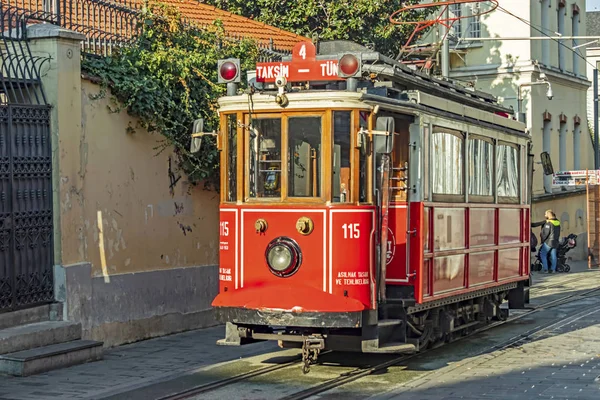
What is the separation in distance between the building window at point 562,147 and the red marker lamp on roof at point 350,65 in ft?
94.0

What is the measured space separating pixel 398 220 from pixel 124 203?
13.8 feet

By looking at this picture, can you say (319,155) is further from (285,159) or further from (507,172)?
(507,172)

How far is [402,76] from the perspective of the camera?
42.4 ft

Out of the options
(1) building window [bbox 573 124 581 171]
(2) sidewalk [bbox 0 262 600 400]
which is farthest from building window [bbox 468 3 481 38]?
(2) sidewalk [bbox 0 262 600 400]

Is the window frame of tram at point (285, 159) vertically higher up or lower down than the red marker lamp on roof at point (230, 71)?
lower down

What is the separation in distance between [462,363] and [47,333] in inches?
196

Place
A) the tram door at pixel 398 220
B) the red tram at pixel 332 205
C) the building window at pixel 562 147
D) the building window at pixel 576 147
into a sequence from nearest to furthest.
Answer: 1. the red tram at pixel 332 205
2. the tram door at pixel 398 220
3. the building window at pixel 562 147
4. the building window at pixel 576 147

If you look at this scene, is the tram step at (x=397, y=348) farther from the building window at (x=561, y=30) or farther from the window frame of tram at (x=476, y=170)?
the building window at (x=561, y=30)

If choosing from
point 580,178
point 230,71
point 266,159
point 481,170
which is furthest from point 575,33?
point 266,159

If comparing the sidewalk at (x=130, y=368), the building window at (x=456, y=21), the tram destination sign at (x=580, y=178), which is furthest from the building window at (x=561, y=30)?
the sidewalk at (x=130, y=368)

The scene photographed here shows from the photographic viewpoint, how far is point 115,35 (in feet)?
50.6

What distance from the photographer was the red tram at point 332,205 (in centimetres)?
1162

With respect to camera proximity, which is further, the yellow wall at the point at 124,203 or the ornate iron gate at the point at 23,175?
the yellow wall at the point at 124,203

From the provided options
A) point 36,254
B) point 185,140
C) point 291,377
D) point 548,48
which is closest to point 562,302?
point 185,140
